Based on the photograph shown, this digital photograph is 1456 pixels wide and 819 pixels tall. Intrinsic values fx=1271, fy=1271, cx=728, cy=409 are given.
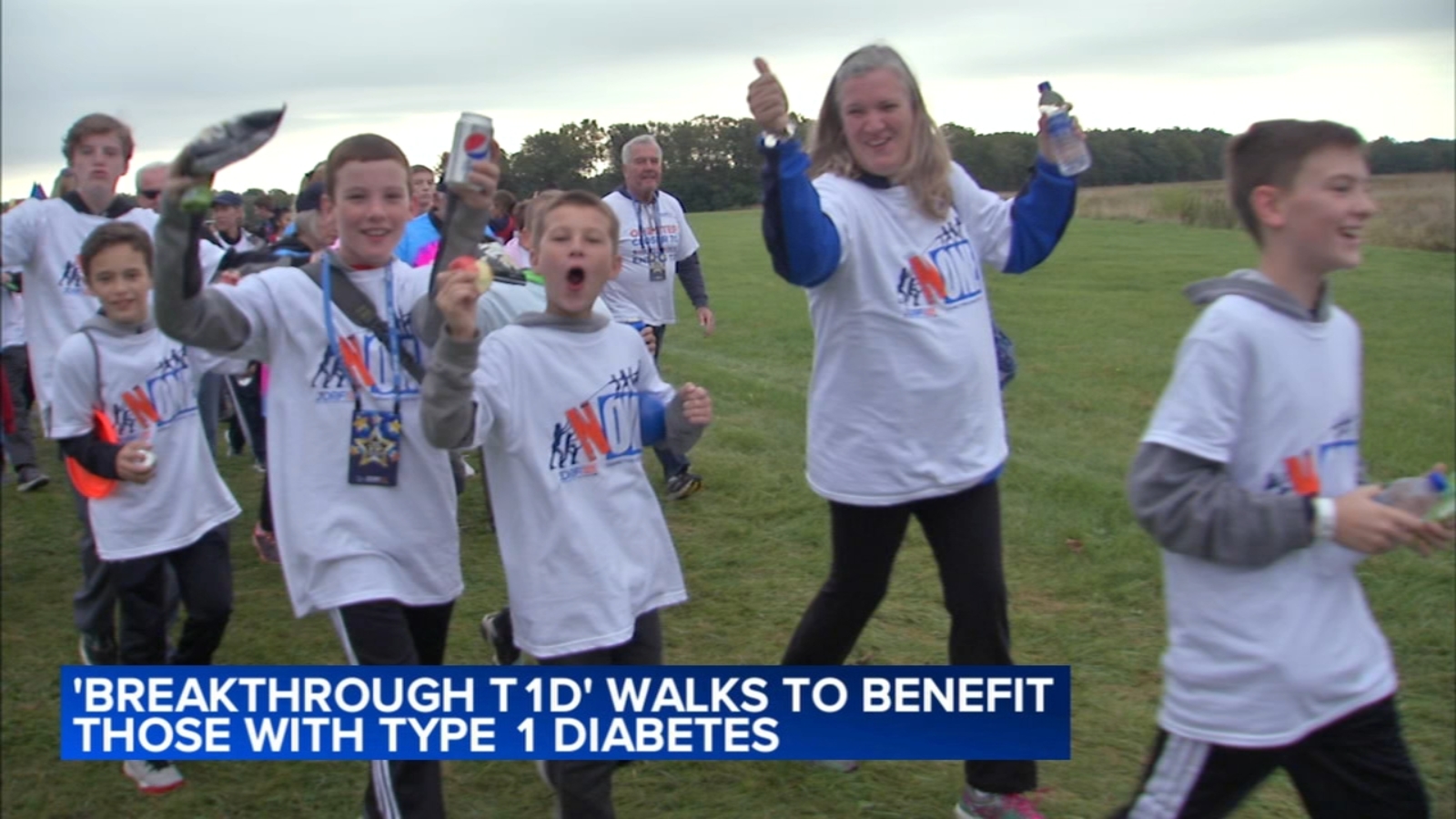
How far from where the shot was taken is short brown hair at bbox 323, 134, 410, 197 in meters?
3.48

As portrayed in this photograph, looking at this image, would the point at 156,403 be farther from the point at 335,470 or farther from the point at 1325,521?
the point at 1325,521

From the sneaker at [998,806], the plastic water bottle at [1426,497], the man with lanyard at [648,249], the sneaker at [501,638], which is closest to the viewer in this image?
the plastic water bottle at [1426,497]

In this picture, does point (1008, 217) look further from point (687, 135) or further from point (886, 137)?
point (687, 135)

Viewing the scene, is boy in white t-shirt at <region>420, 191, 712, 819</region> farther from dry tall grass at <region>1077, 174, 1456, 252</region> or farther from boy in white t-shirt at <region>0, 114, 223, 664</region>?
dry tall grass at <region>1077, 174, 1456, 252</region>

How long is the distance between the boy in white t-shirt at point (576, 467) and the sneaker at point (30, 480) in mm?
6682

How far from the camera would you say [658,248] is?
789 centimetres

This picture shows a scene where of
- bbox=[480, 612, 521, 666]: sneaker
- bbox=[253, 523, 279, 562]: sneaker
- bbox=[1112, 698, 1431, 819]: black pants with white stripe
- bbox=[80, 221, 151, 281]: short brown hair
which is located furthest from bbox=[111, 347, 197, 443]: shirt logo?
bbox=[1112, 698, 1431, 819]: black pants with white stripe

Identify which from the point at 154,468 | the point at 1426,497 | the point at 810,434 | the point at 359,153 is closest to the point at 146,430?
the point at 154,468

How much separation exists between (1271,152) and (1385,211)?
1711 centimetres

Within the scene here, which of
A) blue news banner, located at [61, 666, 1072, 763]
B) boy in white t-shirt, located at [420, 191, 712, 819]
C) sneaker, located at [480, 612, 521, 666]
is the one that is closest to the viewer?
boy in white t-shirt, located at [420, 191, 712, 819]

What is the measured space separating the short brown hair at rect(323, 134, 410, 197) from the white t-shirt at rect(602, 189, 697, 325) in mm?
4096

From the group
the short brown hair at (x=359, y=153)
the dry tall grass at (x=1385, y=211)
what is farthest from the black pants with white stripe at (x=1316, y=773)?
the dry tall grass at (x=1385, y=211)

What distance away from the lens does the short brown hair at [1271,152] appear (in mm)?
2711

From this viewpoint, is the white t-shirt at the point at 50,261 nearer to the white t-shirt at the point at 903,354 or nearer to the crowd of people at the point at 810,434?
the crowd of people at the point at 810,434
